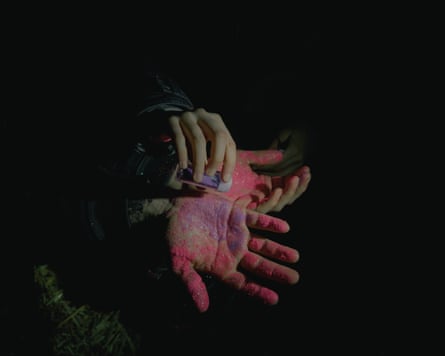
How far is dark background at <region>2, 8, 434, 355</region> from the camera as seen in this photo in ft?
6.91

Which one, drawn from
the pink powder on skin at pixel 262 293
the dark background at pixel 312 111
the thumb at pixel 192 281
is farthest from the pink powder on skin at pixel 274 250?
the dark background at pixel 312 111

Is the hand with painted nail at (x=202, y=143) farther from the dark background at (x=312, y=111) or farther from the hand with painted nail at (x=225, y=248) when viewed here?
the dark background at (x=312, y=111)

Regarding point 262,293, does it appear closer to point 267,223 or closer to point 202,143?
point 267,223

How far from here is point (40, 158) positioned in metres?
2.23

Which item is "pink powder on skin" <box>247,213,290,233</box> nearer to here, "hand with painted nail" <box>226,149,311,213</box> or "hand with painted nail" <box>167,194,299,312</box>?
"hand with painted nail" <box>167,194,299,312</box>

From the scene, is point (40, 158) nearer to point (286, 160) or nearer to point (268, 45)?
point (286, 160)

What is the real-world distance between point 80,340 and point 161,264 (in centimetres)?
90

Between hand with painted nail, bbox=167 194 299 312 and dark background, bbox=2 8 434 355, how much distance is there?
1.84 feet

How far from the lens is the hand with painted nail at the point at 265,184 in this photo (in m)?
1.76

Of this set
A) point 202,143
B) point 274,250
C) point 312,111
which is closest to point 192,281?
point 274,250

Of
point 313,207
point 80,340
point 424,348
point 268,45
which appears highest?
point 268,45

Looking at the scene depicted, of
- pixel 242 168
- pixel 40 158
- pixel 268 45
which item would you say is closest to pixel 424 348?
pixel 242 168

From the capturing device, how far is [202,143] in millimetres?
1437

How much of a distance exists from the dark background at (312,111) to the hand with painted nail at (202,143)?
0.69 m
